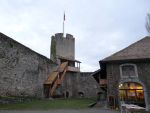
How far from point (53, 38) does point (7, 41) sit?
15.0 metres

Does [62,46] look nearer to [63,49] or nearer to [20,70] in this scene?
[63,49]

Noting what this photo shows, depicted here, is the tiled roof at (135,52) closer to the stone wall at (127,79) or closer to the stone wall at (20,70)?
the stone wall at (127,79)

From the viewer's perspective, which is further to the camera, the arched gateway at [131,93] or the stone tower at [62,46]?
the stone tower at [62,46]

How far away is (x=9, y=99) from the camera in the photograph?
13180mm

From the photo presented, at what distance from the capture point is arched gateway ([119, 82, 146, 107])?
12.9 metres

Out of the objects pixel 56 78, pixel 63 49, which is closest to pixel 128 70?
pixel 56 78

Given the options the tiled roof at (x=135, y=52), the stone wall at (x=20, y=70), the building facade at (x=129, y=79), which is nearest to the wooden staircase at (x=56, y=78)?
the stone wall at (x=20, y=70)

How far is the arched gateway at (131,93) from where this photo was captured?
12.9m

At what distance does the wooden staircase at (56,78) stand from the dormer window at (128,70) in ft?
32.2

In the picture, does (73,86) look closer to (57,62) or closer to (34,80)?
(57,62)

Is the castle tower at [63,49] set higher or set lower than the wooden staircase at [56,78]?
higher

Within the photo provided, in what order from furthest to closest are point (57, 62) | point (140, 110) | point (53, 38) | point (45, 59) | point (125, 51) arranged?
point (53, 38)
point (57, 62)
point (45, 59)
point (125, 51)
point (140, 110)

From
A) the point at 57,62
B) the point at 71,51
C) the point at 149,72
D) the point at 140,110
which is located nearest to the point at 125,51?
the point at 149,72

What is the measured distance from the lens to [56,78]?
22.0 metres
